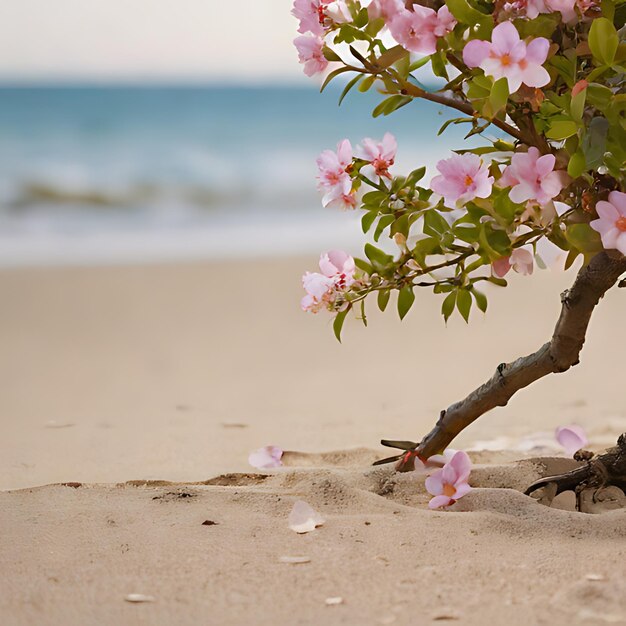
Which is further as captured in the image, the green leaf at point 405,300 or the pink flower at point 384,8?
the green leaf at point 405,300

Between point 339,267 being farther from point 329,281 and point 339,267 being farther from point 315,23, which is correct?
point 315,23

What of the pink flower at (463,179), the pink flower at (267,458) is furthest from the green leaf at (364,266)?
the pink flower at (267,458)

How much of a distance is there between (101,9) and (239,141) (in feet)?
9.41

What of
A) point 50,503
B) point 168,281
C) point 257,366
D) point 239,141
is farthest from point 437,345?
point 239,141

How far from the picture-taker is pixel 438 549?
1250 mm

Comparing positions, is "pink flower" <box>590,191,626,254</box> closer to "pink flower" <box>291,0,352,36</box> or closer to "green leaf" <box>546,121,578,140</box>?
"green leaf" <box>546,121,578,140</box>

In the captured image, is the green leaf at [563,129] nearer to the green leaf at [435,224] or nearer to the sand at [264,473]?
the green leaf at [435,224]

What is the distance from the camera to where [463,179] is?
1204 mm

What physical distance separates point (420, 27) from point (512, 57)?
5.8 inches

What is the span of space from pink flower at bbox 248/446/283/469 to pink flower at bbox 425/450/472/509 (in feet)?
1.77

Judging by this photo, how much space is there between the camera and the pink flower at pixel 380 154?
1414mm

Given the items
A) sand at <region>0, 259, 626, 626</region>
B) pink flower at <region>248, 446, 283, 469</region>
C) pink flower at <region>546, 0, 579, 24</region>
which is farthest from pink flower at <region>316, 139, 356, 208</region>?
pink flower at <region>248, 446, 283, 469</region>

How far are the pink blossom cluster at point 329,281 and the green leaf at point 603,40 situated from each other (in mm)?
465

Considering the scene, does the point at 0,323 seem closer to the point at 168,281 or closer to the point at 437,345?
the point at 168,281
